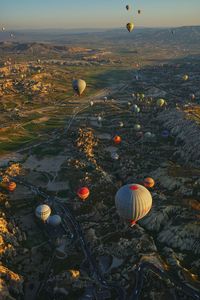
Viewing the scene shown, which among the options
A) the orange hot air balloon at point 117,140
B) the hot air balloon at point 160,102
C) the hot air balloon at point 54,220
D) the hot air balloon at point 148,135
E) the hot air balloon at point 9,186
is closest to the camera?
A: the hot air balloon at point 54,220

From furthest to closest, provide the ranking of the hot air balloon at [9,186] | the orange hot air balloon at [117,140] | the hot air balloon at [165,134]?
the hot air balloon at [165,134], the orange hot air balloon at [117,140], the hot air balloon at [9,186]

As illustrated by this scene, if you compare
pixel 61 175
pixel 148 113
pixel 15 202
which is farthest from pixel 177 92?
Answer: pixel 15 202

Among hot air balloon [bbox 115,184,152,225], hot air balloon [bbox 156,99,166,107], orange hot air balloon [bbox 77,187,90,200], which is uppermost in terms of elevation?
hot air balloon [bbox 115,184,152,225]

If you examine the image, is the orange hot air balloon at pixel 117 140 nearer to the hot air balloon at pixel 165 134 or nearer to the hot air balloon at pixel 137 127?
the hot air balloon at pixel 137 127

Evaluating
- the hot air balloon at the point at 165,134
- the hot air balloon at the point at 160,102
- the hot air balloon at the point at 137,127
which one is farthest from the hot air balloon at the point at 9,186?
the hot air balloon at the point at 160,102

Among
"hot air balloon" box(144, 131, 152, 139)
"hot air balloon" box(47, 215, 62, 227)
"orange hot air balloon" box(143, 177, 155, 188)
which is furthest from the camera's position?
"hot air balloon" box(144, 131, 152, 139)

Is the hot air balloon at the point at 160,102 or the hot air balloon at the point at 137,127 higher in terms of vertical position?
the hot air balloon at the point at 160,102

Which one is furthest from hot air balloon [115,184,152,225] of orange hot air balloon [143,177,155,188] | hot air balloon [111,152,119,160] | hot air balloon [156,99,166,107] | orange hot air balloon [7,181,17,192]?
hot air balloon [156,99,166,107]

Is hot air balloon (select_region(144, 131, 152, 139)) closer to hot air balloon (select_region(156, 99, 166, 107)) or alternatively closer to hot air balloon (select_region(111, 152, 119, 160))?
hot air balloon (select_region(111, 152, 119, 160))

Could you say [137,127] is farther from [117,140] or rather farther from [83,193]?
[83,193]

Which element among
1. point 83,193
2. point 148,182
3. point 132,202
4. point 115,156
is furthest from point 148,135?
point 132,202
